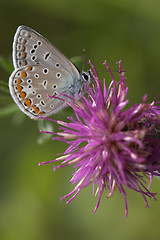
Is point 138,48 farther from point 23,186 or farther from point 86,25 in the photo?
point 23,186

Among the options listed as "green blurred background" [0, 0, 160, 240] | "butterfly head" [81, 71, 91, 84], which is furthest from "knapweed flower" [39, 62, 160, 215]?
"green blurred background" [0, 0, 160, 240]

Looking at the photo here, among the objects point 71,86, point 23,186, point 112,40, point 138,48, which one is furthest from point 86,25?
point 23,186

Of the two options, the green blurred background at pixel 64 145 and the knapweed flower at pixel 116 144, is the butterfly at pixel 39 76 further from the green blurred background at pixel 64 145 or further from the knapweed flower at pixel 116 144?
the green blurred background at pixel 64 145

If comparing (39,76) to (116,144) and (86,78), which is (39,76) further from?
(116,144)

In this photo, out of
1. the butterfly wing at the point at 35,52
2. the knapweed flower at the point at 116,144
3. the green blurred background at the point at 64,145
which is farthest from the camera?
the green blurred background at the point at 64,145

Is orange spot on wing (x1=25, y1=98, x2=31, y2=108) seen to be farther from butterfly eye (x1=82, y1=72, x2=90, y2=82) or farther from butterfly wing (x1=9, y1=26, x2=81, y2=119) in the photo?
butterfly eye (x1=82, y1=72, x2=90, y2=82)

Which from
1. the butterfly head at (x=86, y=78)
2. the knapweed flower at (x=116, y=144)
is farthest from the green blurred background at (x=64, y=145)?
the knapweed flower at (x=116, y=144)
